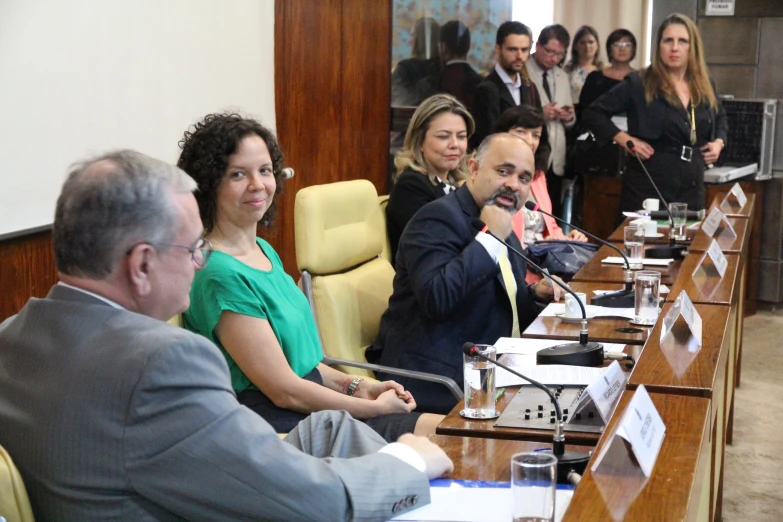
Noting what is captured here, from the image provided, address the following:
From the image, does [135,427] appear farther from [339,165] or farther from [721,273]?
[339,165]

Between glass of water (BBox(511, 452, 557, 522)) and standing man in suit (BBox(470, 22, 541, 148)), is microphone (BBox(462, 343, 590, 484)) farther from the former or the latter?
standing man in suit (BBox(470, 22, 541, 148))

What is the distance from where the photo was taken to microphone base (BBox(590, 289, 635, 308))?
8.88ft

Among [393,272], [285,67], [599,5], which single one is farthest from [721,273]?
[599,5]

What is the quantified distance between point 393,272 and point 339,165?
61.8 inches

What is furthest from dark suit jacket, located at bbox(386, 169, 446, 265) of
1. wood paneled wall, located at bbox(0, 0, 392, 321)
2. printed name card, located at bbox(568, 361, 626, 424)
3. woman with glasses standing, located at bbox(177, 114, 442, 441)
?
printed name card, located at bbox(568, 361, 626, 424)

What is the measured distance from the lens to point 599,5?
7.82 metres

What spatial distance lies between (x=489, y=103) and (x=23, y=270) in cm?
288

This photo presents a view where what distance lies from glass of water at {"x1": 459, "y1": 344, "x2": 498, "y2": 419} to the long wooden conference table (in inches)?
1.4

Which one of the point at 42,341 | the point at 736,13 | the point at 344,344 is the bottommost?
the point at 344,344

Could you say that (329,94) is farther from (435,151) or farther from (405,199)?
(405,199)

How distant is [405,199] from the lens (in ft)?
11.0

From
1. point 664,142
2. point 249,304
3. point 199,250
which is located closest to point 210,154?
point 249,304

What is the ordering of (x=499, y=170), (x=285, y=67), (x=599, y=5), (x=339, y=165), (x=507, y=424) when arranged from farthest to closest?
(x=599, y=5)
(x=339, y=165)
(x=285, y=67)
(x=499, y=170)
(x=507, y=424)

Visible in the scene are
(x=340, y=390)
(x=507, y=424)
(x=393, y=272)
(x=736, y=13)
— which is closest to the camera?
(x=507, y=424)
